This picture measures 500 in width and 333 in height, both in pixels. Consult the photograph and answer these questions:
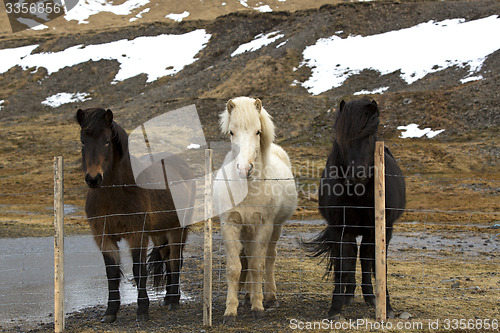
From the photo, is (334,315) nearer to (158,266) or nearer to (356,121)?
(356,121)

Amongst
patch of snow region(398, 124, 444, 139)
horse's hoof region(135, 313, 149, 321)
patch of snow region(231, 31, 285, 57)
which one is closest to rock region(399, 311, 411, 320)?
horse's hoof region(135, 313, 149, 321)

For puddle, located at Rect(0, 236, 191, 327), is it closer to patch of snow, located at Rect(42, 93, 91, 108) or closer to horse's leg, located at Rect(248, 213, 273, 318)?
horse's leg, located at Rect(248, 213, 273, 318)

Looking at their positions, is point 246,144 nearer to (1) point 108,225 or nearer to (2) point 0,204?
(1) point 108,225

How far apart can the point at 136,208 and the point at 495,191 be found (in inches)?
822

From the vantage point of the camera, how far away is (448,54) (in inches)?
1807

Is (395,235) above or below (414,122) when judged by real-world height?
below

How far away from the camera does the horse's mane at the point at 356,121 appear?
5.27 meters

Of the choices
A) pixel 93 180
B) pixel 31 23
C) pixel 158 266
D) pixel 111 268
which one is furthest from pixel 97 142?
pixel 31 23

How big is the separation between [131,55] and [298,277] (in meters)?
64.0

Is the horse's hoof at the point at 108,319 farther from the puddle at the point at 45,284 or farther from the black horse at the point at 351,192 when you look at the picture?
the black horse at the point at 351,192

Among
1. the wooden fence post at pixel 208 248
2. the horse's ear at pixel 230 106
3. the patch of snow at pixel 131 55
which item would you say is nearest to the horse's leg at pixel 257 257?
the wooden fence post at pixel 208 248

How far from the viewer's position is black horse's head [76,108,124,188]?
529cm

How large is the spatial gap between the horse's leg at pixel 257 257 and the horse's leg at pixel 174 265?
1459 millimetres

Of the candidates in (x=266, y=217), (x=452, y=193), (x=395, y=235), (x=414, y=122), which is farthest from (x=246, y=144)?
(x=414, y=122)
